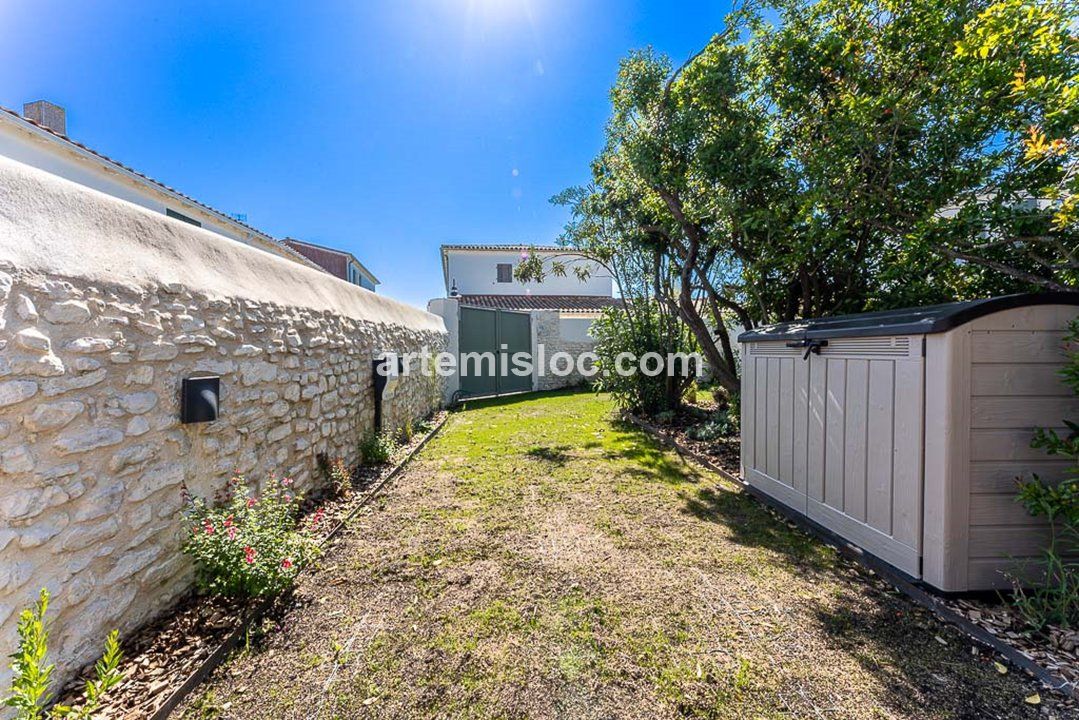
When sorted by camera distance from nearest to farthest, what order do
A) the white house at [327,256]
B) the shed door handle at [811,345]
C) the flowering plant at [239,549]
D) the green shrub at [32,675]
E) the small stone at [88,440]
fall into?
the green shrub at [32,675] < the small stone at [88,440] < the flowering plant at [239,549] < the shed door handle at [811,345] < the white house at [327,256]

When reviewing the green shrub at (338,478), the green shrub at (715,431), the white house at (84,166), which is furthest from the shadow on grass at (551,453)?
the white house at (84,166)

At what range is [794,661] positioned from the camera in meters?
2.17

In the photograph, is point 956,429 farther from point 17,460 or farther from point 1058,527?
point 17,460

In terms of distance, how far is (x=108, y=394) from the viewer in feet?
6.70

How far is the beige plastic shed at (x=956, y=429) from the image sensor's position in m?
2.51

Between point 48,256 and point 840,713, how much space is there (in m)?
4.19

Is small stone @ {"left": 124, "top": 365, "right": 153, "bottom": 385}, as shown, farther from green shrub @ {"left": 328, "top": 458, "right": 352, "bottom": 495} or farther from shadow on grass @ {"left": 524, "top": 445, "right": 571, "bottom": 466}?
shadow on grass @ {"left": 524, "top": 445, "right": 571, "bottom": 466}

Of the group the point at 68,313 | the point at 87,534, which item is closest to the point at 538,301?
the point at 68,313

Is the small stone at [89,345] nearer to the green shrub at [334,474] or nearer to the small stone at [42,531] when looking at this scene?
the small stone at [42,531]

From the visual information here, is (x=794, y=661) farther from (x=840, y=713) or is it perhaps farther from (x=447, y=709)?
(x=447, y=709)

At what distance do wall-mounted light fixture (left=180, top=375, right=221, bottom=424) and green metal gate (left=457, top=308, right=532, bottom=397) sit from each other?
28.9 feet

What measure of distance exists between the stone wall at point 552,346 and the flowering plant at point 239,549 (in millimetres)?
10617

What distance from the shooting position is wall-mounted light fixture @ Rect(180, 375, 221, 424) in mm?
2496

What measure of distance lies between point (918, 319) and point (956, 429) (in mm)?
759
